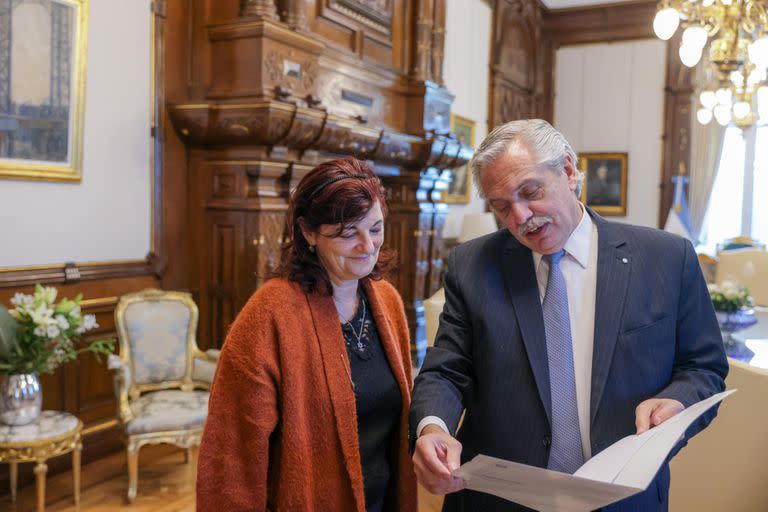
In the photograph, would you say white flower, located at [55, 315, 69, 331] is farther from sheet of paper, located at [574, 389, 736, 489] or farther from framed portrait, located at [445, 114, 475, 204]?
framed portrait, located at [445, 114, 475, 204]

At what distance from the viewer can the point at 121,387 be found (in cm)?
381

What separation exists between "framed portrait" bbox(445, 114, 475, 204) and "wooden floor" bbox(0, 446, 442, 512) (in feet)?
16.5

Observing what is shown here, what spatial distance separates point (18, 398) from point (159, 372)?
0.99 metres

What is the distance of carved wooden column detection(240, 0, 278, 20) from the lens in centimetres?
443

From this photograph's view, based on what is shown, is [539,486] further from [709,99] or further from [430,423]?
[709,99]

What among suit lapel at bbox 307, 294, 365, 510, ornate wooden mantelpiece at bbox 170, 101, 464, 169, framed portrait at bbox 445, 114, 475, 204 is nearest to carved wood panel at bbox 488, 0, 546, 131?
framed portrait at bbox 445, 114, 475, 204

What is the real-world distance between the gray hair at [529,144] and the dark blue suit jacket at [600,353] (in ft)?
0.76

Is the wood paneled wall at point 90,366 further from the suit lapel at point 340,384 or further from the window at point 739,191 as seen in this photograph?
the window at point 739,191

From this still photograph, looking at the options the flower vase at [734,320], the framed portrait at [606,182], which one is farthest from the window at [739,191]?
the flower vase at [734,320]

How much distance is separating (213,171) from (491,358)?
135 inches

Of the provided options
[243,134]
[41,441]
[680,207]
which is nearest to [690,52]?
[243,134]

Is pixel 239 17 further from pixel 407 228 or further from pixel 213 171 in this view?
pixel 407 228

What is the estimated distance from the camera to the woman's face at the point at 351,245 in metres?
1.84

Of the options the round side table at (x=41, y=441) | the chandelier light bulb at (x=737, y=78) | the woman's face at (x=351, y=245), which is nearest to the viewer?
the woman's face at (x=351, y=245)
